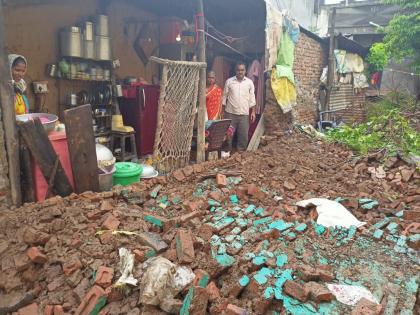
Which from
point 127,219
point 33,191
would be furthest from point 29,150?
point 127,219

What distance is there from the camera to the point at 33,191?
412 cm

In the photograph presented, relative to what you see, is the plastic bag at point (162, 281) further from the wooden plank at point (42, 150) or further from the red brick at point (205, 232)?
the wooden plank at point (42, 150)

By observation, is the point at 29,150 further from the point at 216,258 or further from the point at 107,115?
the point at 107,115

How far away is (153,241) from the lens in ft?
10.5

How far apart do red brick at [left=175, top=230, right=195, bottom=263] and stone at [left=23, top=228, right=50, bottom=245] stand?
117 cm

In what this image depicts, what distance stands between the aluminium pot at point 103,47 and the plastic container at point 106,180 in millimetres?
3091

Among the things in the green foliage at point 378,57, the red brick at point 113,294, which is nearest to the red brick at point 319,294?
the red brick at point 113,294

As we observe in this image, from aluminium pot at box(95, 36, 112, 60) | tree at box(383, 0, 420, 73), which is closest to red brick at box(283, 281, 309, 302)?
aluminium pot at box(95, 36, 112, 60)

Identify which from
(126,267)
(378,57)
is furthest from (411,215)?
(378,57)

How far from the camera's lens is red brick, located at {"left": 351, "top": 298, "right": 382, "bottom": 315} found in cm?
253

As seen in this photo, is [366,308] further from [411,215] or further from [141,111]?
[141,111]

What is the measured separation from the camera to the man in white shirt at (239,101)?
7629 mm

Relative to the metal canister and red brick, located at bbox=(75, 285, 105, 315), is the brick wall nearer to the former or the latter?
the metal canister

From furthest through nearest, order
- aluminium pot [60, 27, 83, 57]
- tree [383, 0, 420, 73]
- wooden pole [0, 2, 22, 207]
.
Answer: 1. tree [383, 0, 420, 73]
2. aluminium pot [60, 27, 83, 57]
3. wooden pole [0, 2, 22, 207]
